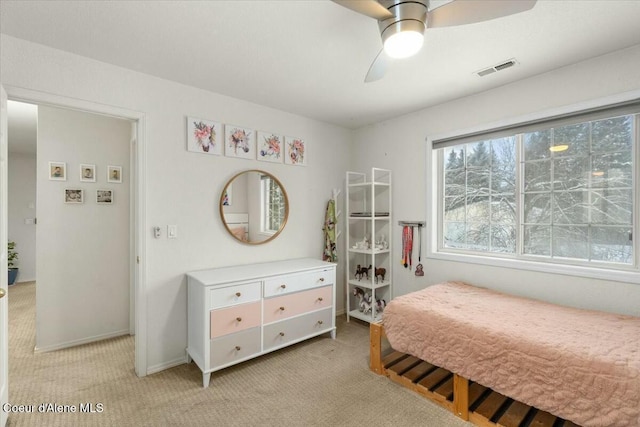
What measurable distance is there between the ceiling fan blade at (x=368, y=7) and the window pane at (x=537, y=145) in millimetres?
1927

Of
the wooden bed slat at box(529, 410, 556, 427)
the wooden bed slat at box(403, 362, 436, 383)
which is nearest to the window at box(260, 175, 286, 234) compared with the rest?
the wooden bed slat at box(403, 362, 436, 383)

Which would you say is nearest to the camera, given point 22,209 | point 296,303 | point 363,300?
point 296,303

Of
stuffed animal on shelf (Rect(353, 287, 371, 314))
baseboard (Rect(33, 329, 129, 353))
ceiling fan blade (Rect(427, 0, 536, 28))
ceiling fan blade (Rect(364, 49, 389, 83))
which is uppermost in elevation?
ceiling fan blade (Rect(427, 0, 536, 28))

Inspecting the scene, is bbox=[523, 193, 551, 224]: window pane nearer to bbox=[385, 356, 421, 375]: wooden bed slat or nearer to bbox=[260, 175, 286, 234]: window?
bbox=[385, 356, 421, 375]: wooden bed slat

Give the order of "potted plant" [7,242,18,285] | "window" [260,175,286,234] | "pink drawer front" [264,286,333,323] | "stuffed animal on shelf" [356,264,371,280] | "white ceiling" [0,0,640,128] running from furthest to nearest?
"potted plant" [7,242,18,285]
"stuffed animal on shelf" [356,264,371,280]
"window" [260,175,286,234]
"pink drawer front" [264,286,333,323]
"white ceiling" [0,0,640,128]

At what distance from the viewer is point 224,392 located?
212 centimetres

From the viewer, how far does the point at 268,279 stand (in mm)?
2535

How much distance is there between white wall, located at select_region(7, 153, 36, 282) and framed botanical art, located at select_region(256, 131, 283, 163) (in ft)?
17.8

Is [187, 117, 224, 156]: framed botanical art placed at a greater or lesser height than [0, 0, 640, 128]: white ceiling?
→ lesser

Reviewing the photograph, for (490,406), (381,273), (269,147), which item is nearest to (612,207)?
(490,406)

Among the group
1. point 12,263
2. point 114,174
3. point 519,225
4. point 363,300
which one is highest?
point 114,174

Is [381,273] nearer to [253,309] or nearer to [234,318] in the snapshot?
[253,309]

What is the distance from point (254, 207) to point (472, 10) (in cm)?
231

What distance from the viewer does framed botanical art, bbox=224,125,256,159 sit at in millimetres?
2787
